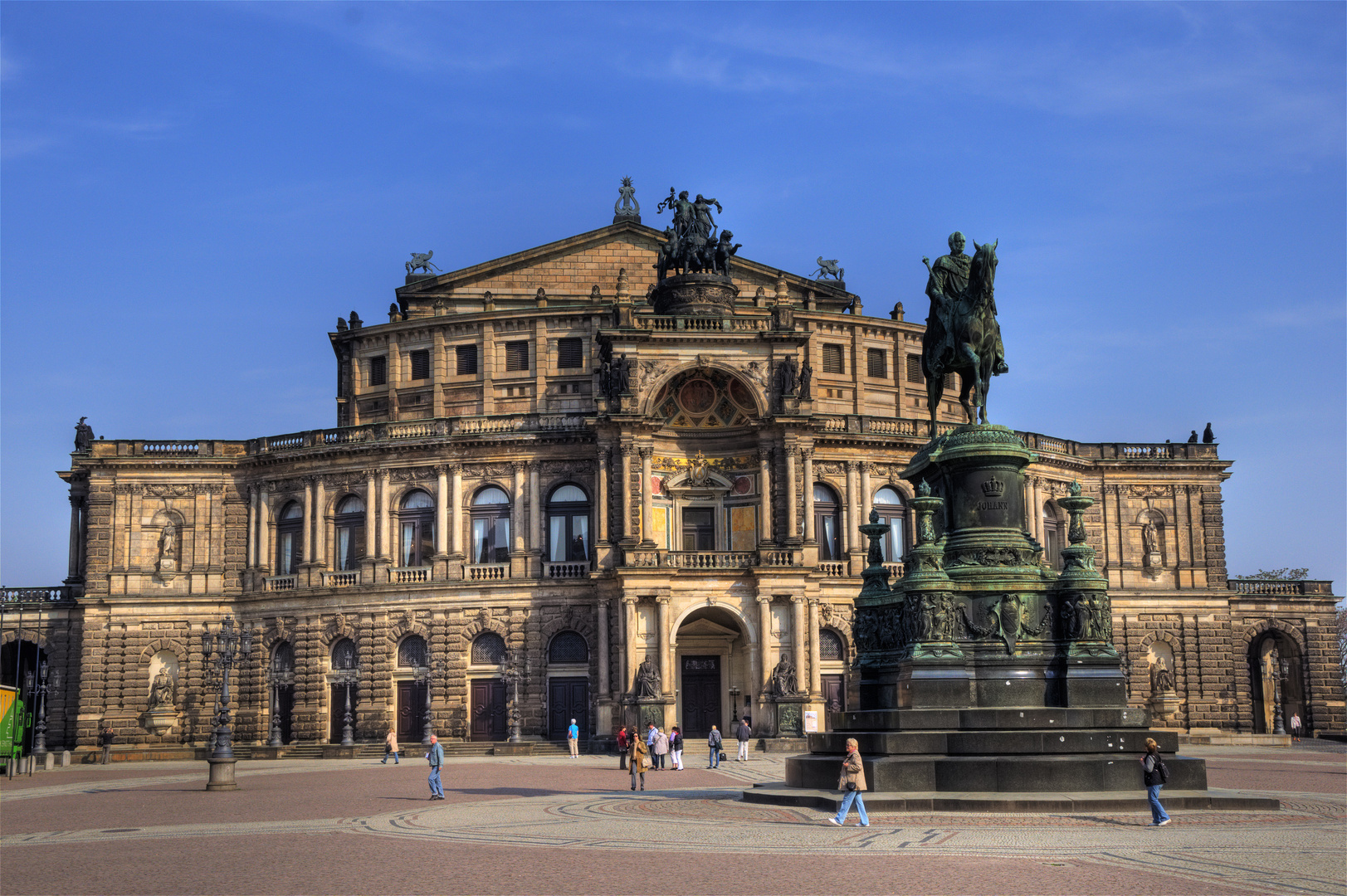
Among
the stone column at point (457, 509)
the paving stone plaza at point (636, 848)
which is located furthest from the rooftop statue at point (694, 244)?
the paving stone plaza at point (636, 848)

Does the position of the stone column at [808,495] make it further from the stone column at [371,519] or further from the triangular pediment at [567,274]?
the stone column at [371,519]

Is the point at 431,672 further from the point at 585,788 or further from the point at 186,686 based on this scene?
the point at 585,788

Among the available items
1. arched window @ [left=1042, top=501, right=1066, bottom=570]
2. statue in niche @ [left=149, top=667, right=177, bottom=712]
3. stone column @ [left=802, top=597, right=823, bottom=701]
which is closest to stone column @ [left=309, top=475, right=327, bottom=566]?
statue in niche @ [left=149, top=667, right=177, bottom=712]

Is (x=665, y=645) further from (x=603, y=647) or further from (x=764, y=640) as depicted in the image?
(x=764, y=640)

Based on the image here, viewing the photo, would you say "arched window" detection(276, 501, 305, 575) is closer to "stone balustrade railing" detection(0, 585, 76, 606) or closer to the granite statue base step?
"stone balustrade railing" detection(0, 585, 76, 606)

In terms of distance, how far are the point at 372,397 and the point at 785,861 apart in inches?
2280

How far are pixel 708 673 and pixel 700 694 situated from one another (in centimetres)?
95

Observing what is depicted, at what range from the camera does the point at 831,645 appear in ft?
203

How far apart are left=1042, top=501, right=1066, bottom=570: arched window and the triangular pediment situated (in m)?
17.0

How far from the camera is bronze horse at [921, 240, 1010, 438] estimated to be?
25.8 metres

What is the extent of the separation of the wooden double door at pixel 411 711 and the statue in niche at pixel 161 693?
1089cm

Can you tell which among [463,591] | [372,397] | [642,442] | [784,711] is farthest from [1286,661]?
[372,397]

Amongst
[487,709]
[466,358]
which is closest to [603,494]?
[487,709]

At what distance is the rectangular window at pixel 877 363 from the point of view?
73938mm
